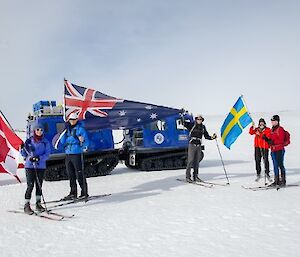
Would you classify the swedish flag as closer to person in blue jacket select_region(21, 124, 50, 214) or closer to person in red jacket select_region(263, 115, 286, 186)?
person in red jacket select_region(263, 115, 286, 186)

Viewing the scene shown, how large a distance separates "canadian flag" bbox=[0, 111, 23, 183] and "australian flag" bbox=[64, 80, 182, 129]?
1.87 metres

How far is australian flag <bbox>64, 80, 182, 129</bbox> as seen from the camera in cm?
1012

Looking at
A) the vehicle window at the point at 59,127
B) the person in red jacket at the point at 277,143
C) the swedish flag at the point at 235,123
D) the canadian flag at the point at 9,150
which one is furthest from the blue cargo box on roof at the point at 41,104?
the person in red jacket at the point at 277,143

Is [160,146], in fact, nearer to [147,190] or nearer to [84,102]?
[147,190]

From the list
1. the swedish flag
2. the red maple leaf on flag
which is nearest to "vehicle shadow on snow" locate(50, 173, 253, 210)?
the swedish flag

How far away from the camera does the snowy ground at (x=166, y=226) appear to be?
4.84 metres

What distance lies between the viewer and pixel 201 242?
507 centimetres

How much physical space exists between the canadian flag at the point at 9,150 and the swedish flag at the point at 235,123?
6.81 metres

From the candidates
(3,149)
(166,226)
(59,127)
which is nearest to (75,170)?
(3,149)

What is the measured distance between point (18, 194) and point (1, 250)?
510cm

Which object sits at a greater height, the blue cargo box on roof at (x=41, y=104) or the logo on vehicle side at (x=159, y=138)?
the blue cargo box on roof at (x=41, y=104)

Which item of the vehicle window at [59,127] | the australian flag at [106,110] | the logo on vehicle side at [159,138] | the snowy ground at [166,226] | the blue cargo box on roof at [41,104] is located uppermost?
the blue cargo box on roof at [41,104]

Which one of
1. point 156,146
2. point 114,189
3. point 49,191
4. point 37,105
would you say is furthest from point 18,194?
point 156,146

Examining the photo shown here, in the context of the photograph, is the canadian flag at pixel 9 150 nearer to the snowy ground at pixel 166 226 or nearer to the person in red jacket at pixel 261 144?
the snowy ground at pixel 166 226
